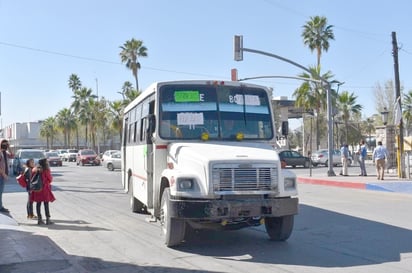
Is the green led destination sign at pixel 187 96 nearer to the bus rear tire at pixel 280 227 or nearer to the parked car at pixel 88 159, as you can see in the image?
the bus rear tire at pixel 280 227

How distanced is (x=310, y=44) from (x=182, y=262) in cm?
4581

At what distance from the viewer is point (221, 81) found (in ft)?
32.4

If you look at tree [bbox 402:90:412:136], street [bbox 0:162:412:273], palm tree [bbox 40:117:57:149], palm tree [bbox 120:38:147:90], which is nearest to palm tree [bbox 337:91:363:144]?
tree [bbox 402:90:412:136]

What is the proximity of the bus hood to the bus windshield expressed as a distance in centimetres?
30

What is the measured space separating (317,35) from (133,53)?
21.4 m

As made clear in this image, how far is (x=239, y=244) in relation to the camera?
927 cm

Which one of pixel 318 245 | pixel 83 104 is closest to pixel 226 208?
pixel 318 245

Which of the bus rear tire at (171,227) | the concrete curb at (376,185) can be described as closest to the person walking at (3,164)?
the bus rear tire at (171,227)

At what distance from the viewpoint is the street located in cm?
760

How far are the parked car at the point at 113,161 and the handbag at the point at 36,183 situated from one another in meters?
26.9

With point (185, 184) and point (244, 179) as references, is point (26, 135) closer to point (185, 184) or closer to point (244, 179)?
point (185, 184)

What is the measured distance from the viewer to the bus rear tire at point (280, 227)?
908 cm

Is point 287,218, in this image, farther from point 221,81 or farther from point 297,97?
point 297,97

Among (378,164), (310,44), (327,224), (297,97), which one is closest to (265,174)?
(327,224)
